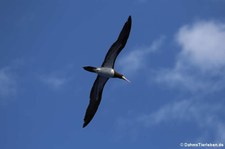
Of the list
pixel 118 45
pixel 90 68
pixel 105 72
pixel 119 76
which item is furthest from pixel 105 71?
pixel 118 45

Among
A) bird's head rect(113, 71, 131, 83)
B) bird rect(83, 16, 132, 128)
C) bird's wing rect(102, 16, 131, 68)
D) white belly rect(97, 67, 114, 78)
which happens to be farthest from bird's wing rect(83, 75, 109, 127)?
bird's wing rect(102, 16, 131, 68)

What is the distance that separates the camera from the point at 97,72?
54500 millimetres

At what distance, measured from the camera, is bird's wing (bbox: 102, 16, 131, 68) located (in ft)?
176

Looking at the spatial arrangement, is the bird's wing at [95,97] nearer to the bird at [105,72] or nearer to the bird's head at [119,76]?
the bird at [105,72]

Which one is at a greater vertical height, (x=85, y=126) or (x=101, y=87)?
(x=101, y=87)

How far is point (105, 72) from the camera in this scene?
54.8 metres

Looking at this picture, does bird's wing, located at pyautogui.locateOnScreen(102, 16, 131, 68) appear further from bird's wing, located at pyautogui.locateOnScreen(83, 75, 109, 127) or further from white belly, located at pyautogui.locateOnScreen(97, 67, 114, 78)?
bird's wing, located at pyautogui.locateOnScreen(83, 75, 109, 127)

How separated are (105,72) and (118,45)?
8.93 feet

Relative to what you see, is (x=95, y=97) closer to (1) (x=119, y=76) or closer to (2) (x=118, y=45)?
(1) (x=119, y=76)

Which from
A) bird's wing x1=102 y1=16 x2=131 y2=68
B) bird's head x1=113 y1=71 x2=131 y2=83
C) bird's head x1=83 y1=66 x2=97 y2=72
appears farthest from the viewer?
bird's head x1=113 y1=71 x2=131 y2=83

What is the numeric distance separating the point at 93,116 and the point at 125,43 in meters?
6.98

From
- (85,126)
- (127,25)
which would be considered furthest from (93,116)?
(127,25)

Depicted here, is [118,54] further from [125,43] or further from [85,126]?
[85,126]

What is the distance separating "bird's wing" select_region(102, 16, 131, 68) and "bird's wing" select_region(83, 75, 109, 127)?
6.94ft
